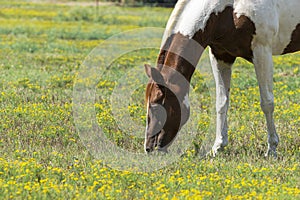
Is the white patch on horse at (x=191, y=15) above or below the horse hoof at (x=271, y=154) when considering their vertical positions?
above

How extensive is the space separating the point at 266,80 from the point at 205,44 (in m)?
0.93

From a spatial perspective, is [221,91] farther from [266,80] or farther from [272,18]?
[272,18]

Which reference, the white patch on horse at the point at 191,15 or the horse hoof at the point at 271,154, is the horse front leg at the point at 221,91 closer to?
the horse hoof at the point at 271,154

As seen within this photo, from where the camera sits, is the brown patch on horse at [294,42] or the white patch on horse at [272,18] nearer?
the white patch on horse at [272,18]

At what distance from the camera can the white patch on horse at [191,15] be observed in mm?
7051

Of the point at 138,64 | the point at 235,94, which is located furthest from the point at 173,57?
the point at 138,64

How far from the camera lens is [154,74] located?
668cm

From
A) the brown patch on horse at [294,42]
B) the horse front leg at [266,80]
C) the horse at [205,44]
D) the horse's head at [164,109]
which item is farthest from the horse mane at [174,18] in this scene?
the brown patch on horse at [294,42]

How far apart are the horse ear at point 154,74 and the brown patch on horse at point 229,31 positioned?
73 cm

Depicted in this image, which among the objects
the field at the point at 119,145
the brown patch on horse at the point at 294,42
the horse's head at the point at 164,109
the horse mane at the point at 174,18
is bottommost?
the field at the point at 119,145

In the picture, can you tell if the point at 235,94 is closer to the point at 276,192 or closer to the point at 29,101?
the point at 29,101

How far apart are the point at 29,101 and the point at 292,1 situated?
4990 mm

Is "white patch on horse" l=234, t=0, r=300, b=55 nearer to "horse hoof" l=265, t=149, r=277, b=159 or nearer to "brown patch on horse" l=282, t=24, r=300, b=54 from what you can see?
"brown patch on horse" l=282, t=24, r=300, b=54

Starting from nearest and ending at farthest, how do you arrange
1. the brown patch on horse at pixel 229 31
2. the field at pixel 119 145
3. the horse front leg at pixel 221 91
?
1. the field at pixel 119 145
2. the brown patch on horse at pixel 229 31
3. the horse front leg at pixel 221 91
